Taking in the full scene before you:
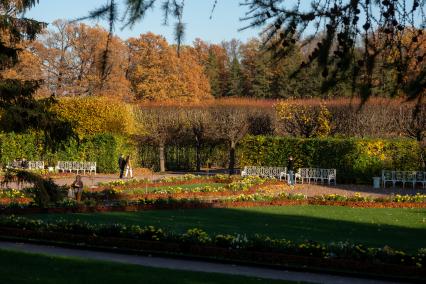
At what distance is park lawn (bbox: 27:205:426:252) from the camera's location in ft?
46.9

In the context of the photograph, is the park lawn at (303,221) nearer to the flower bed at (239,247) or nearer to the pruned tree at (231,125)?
the flower bed at (239,247)

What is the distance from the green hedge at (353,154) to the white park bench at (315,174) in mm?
956

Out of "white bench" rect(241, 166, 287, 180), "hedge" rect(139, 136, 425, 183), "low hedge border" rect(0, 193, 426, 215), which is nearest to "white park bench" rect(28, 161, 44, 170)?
"hedge" rect(139, 136, 425, 183)

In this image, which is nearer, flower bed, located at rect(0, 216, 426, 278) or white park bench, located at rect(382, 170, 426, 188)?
flower bed, located at rect(0, 216, 426, 278)

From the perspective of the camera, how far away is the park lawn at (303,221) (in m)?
14.3

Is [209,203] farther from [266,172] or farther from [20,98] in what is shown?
[266,172]

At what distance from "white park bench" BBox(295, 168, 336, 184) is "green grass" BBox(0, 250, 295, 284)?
68.8 ft

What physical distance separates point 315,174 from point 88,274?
22582 millimetres

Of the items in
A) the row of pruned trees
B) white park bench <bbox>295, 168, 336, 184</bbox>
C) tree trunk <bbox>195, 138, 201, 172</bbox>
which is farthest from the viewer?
tree trunk <bbox>195, 138, 201, 172</bbox>

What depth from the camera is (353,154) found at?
31.5 meters

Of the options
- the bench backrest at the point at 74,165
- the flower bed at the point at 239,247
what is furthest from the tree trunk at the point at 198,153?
the flower bed at the point at 239,247

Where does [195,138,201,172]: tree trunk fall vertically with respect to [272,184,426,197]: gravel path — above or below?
above

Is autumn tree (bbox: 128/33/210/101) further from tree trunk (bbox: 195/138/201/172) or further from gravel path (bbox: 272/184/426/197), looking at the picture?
gravel path (bbox: 272/184/426/197)

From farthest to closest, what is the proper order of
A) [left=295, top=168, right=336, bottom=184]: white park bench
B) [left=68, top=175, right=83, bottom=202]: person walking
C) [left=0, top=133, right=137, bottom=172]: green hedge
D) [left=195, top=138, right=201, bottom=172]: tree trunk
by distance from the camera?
[left=195, top=138, right=201, bottom=172]: tree trunk, [left=0, top=133, right=137, bottom=172]: green hedge, [left=295, top=168, right=336, bottom=184]: white park bench, [left=68, top=175, right=83, bottom=202]: person walking
